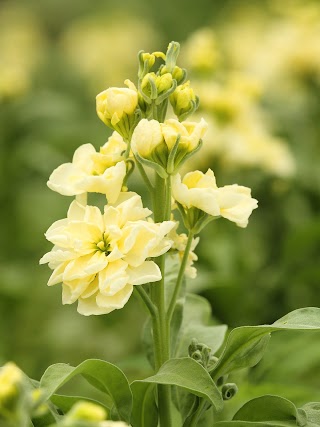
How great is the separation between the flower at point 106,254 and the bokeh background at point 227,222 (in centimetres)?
52

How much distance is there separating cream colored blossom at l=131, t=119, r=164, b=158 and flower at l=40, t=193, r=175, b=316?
0.20 feet

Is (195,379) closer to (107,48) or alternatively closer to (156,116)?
(156,116)

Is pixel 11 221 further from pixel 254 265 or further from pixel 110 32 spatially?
pixel 110 32

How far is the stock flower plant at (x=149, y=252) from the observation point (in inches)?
41.7

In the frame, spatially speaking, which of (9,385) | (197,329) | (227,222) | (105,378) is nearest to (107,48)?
(227,222)

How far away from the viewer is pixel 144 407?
3.88 ft

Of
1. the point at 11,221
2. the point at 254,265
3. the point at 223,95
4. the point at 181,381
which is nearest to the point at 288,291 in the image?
the point at 254,265

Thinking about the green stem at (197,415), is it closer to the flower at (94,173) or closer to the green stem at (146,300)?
the green stem at (146,300)

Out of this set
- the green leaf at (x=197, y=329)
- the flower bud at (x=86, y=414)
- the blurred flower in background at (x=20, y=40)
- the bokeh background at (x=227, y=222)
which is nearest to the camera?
the flower bud at (x=86, y=414)

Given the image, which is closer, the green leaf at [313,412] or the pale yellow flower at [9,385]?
the pale yellow flower at [9,385]

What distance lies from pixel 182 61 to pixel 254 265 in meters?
1.66

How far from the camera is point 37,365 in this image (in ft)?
8.13

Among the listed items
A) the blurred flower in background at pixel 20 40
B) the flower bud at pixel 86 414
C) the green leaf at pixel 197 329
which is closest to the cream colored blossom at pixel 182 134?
the green leaf at pixel 197 329

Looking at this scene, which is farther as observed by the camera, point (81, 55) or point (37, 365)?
point (81, 55)
